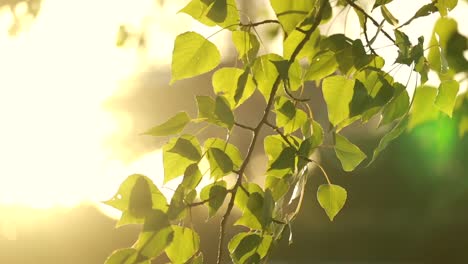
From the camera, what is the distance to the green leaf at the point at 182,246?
498 millimetres

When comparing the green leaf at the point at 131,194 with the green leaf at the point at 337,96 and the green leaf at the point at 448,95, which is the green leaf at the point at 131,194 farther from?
the green leaf at the point at 448,95

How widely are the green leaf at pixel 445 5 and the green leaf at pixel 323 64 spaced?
0.10 metres

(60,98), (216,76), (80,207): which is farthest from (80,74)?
(216,76)

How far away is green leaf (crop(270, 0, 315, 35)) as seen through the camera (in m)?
0.51

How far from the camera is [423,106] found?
2.19 feet

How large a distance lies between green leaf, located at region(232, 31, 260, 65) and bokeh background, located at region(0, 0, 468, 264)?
0.02m

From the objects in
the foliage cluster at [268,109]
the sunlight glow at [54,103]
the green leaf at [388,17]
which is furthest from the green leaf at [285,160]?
the sunlight glow at [54,103]

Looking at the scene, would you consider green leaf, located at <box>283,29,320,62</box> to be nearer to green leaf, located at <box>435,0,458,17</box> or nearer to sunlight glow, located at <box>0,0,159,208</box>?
green leaf, located at <box>435,0,458,17</box>

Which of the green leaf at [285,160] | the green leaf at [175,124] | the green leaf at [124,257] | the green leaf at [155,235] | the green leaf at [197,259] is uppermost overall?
the green leaf at [175,124]

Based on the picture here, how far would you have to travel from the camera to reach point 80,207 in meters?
2.97

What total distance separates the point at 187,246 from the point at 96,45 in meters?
1.34

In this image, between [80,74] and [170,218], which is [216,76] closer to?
[170,218]

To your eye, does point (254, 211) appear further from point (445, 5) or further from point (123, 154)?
point (123, 154)

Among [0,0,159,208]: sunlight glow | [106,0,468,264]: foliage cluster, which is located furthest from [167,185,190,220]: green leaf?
[0,0,159,208]: sunlight glow
